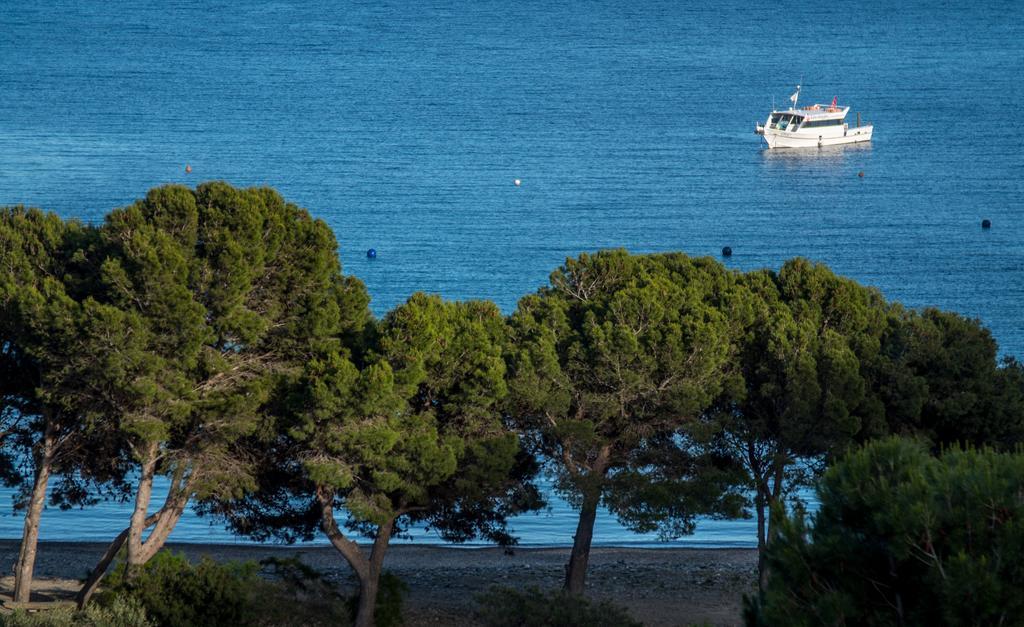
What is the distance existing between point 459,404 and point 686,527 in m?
4.44

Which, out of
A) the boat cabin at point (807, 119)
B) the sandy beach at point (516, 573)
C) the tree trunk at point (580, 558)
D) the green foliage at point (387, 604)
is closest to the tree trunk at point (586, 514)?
the tree trunk at point (580, 558)

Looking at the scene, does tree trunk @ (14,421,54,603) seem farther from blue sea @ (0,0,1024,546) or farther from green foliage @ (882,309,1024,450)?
green foliage @ (882,309,1024,450)

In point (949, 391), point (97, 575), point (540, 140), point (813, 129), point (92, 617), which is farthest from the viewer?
point (813, 129)

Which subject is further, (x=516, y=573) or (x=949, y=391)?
(x=516, y=573)

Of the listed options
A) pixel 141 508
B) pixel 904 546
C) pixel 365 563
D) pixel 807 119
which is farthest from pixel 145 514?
pixel 807 119

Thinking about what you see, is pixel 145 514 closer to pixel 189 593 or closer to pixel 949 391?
pixel 189 593

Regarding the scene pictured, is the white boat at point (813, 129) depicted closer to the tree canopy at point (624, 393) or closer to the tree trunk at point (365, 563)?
the tree canopy at point (624, 393)

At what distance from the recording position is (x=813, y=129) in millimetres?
98688

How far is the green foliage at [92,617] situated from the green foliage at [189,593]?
277 mm

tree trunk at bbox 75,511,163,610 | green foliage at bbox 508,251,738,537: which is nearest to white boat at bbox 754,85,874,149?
green foliage at bbox 508,251,738,537

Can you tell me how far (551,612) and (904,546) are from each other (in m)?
9.71

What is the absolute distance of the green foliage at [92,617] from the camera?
1925 cm

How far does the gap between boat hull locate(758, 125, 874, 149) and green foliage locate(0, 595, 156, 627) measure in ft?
266

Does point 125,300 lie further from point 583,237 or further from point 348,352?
point 583,237
